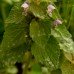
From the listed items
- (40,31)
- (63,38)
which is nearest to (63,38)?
(63,38)

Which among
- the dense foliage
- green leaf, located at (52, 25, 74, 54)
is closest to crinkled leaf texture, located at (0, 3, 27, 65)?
the dense foliage

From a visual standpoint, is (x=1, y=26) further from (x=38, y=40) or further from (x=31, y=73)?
(x=38, y=40)

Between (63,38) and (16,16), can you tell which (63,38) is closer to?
(63,38)

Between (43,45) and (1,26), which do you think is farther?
(1,26)

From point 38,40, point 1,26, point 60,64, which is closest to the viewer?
point 38,40

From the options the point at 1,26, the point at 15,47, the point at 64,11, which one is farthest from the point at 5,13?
the point at 15,47

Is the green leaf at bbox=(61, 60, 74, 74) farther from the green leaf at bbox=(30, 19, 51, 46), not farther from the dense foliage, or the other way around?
the green leaf at bbox=(30, 19, 51, 46)

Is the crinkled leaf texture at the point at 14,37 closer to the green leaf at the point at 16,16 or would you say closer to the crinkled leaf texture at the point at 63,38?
the green leaf at the point at 16,16
